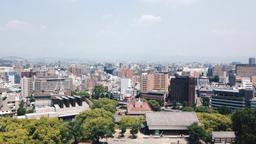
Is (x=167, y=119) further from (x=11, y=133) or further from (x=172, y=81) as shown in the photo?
(x=172, y=81)

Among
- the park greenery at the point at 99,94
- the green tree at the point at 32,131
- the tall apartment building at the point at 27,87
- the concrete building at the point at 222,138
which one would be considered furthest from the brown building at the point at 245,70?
the green tree at the point at 32,131

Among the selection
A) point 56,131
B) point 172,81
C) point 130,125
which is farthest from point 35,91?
point 56,131

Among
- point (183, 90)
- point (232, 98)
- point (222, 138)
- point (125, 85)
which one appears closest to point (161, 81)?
point (125, 85)

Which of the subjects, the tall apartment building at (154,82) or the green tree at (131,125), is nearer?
the green tree at (131,125)

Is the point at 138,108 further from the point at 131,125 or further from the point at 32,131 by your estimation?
the point at 32,131

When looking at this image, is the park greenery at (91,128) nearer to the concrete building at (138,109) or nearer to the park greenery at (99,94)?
the concrete building at (138,109)

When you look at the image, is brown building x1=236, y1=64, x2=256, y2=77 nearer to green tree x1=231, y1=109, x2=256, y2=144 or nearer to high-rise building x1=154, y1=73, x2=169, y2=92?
high-rise building x1=154, y1=73, x2=169, y2=92

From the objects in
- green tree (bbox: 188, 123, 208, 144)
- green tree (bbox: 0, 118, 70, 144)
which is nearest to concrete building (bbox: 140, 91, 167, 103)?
green tree (bbox: 188, 123, 208, 144)
